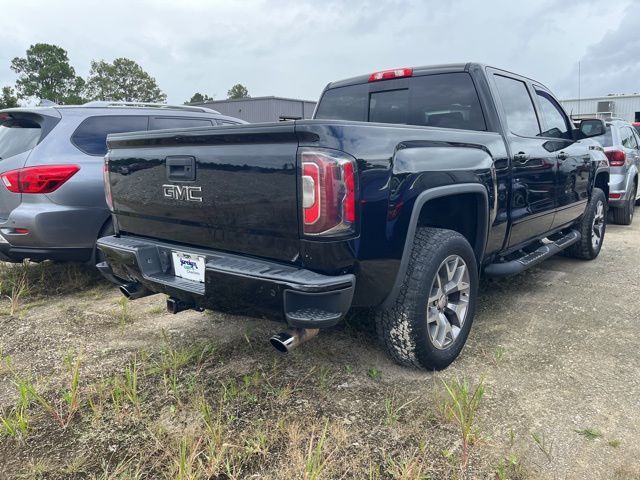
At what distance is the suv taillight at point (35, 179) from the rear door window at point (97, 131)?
0.36 metres

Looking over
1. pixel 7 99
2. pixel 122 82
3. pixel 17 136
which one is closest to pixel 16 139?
pixel 17 136

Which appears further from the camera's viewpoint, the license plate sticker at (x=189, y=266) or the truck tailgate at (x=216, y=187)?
the license plate sticker at (x=189, y=266)

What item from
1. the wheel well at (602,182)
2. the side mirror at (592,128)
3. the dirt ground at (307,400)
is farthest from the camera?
the wheel well at (602,182)

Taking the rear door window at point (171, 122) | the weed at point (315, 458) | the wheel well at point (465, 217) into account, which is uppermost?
the rear door window at point (171, 122)

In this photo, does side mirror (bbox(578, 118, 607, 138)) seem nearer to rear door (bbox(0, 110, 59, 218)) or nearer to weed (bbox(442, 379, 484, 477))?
weed (bbox(442, 379, 484, 477))

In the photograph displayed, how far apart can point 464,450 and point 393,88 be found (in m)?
2.70

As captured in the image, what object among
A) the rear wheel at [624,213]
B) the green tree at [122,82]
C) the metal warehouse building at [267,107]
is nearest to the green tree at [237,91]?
the green tree at [122,82]

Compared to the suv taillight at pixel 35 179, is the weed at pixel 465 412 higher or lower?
lower

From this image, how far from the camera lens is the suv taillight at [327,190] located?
213cm

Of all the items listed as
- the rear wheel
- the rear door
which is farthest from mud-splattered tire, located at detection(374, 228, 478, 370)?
the rear wheel

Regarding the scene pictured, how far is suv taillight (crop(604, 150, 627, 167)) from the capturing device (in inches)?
280

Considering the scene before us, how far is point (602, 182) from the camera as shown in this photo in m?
5.62

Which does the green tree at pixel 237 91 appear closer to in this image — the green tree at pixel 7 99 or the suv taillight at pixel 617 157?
the green tree at pixel 7 99

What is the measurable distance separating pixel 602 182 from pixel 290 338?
4.86 m
